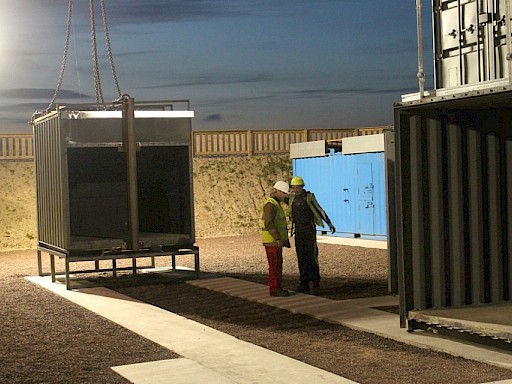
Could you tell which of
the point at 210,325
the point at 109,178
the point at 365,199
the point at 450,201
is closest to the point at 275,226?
the point at 210,325

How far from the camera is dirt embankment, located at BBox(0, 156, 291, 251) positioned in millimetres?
32469

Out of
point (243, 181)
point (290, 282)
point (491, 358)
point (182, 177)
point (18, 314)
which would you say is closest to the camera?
point (491, 358)

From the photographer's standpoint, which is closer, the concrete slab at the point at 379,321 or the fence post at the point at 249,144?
the concrete slab at the point at 379,321

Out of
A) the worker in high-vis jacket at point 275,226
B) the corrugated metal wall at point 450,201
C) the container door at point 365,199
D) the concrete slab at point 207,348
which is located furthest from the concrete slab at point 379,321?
the container door at point 365,199

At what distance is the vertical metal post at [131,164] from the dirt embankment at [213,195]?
15.5 m

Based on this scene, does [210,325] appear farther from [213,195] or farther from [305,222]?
[213,195]

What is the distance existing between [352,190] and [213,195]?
9523 millimetres

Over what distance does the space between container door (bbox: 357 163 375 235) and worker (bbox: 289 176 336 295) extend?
12.1 meters

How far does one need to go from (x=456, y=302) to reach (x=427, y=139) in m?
1.87

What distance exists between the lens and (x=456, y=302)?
10883mm

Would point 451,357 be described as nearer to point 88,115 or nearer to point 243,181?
point 88,115

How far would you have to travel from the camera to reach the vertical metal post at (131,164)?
1683cm

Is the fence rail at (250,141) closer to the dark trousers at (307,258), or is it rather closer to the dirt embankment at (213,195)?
the dirt embankment at (213,195)

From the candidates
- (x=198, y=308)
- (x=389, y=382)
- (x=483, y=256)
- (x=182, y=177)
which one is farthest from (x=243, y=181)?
(x=389, y=382)
